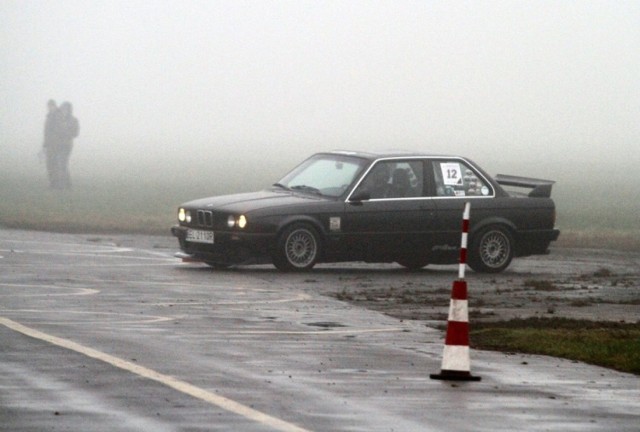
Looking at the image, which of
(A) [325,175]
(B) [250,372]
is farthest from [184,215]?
(B) [250,372]

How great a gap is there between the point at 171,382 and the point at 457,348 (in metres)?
1.94

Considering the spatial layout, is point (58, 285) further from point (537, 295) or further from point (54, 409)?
point (54, 409)

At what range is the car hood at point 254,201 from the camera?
→ 70.1ft

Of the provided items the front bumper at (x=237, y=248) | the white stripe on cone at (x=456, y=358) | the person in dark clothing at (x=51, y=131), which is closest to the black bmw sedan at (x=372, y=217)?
the front bumper at (x=237, y=248)

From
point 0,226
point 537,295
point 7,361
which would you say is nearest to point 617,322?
point 537,295

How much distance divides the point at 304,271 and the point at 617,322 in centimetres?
623

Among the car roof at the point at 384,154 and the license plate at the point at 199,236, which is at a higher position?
the car roof at the point at 384,154

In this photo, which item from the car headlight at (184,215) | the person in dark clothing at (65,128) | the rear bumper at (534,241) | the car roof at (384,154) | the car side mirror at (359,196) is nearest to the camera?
the car side mirror at (359,196)

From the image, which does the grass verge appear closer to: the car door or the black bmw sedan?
the black bmw sedan

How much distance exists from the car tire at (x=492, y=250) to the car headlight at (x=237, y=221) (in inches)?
121

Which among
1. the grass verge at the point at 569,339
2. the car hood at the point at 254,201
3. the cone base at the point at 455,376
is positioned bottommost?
the grass verge at the point at 569,339

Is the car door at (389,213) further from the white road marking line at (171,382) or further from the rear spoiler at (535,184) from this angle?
the white road marking line at (171,382)

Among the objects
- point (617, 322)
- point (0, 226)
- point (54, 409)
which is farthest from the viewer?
point (0, 226)

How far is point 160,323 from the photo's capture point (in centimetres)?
1480
